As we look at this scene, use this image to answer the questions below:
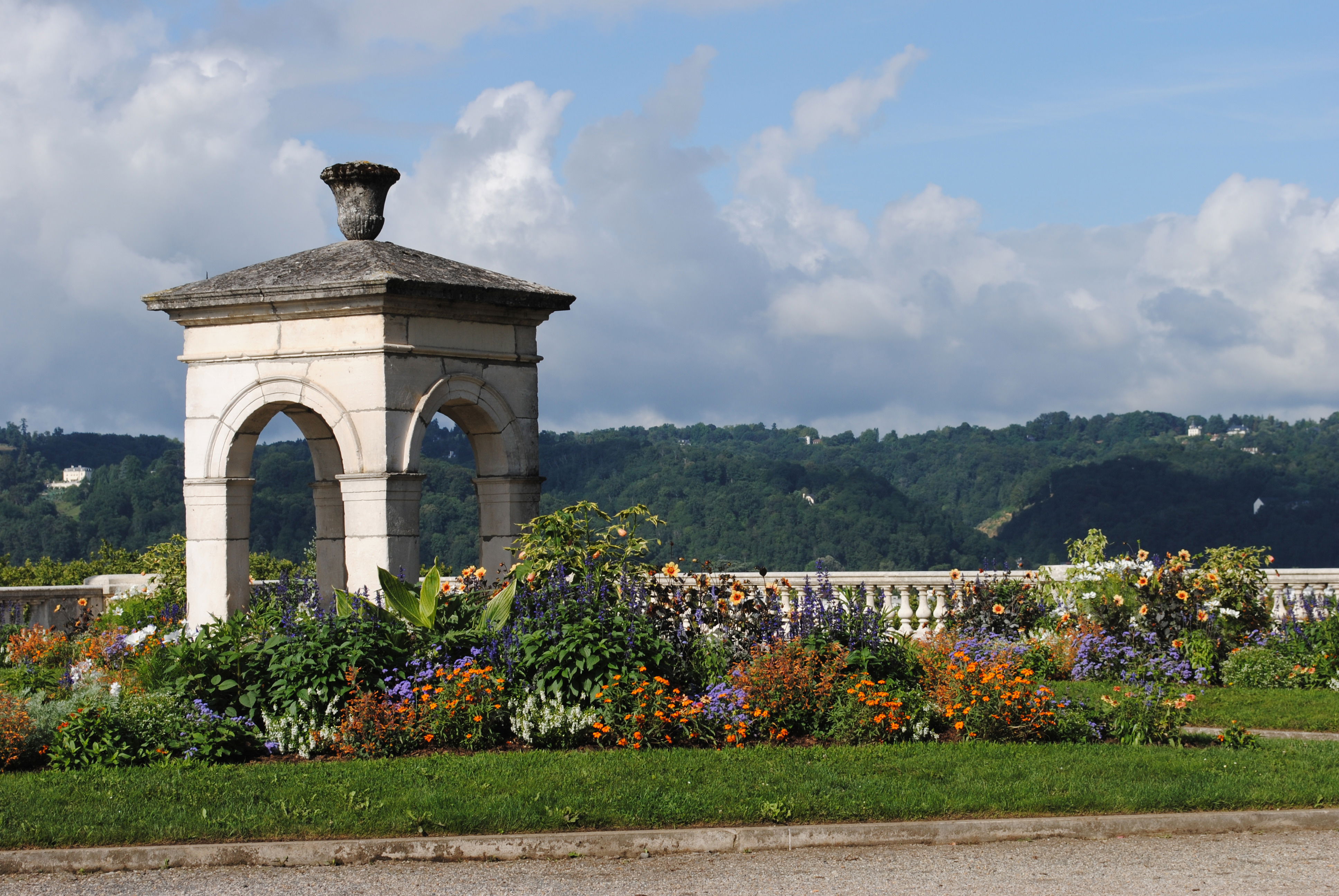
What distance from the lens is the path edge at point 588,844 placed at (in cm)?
701

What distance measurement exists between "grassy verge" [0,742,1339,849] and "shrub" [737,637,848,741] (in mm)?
549

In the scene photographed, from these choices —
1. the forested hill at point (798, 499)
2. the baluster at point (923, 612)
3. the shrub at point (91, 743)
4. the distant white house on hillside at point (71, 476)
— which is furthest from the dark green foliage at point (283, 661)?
the distant white house on hillside at point (71, 476)

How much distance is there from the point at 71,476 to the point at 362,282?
238ft

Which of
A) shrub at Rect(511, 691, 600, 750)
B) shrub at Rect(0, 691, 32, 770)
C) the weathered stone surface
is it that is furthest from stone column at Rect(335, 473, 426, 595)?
shrub at Rect(0, 691, 32, 770)

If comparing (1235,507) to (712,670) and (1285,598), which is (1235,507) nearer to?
(1285,598)

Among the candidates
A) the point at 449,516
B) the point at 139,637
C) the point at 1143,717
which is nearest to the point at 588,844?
the point at 1143,717

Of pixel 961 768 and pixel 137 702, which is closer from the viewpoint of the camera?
pixel 961 768

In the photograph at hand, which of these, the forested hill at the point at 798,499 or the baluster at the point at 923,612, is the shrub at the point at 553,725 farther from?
the forested hill at the point at 798,499

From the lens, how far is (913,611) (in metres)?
16.8

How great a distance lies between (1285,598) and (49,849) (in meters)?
12.8

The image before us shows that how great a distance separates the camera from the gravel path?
21.4 feet

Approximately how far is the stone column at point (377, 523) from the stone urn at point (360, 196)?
8.12 feet

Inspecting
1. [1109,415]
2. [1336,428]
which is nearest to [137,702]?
[1336,428]

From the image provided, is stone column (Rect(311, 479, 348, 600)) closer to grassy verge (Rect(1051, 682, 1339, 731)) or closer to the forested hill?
grassy verge (Rect(1051, 682, 1339, 731))
